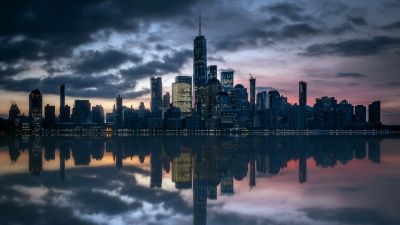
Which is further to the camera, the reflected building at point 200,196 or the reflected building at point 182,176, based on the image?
the reflected building at point 182,176

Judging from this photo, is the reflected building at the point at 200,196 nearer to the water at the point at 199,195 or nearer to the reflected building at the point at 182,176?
the water at the point at 199,195

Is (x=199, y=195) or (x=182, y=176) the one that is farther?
(x=182, y=176)

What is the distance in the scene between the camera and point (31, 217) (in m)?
20.8

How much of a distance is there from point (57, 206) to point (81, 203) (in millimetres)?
1472

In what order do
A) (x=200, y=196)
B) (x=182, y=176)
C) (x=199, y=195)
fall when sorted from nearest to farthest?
1. (x=200, y=196)
2. (x=199, y=195)
3. (x=182, y=176)

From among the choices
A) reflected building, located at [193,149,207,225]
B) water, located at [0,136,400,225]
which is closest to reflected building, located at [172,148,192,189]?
water, located at [0,136,400,225]

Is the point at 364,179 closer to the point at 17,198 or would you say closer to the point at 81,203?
the point at 81,203

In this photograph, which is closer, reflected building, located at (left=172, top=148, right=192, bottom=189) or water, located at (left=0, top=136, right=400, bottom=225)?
water, located at (left=0, top=136, right=400, bottom=225)

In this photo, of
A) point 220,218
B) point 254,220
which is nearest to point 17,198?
point 220,218

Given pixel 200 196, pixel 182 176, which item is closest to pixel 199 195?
pixel 200 196

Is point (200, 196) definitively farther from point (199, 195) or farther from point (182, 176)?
point (182, 176)

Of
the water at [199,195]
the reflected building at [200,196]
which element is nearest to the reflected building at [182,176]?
the water at [199,195]

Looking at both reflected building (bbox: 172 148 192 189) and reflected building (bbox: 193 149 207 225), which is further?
reflected building (bbox: 172 148 192 189)

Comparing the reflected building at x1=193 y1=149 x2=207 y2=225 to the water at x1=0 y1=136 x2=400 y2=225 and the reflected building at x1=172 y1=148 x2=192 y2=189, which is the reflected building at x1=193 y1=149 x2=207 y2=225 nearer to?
the water at x1=0 y1=136 x2=400 y2=225
